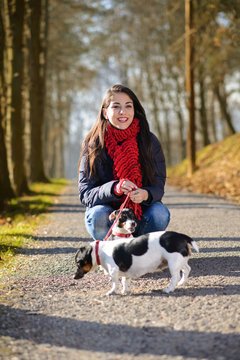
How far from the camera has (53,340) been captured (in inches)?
106

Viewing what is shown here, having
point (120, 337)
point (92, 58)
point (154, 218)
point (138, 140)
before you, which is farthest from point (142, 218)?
point (92, 58)

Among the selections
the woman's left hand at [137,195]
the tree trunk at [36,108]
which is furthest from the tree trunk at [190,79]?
the woman's left hand at [137,195]

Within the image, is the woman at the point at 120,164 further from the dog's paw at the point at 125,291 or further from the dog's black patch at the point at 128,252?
the dog's paw at the point at 125,291

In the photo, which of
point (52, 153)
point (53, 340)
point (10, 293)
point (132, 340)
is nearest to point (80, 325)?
point (53, 340)

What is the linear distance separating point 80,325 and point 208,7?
46.5 ft

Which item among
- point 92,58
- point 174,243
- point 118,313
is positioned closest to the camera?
point 118,313

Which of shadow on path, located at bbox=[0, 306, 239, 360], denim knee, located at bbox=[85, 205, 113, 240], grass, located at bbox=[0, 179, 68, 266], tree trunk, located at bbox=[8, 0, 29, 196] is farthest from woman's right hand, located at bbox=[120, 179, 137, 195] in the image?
tree trunk, located at bbox=[8, 0, 29, 196]

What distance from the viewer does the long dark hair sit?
4.38 metres

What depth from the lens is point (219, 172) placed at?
13938 millimetres

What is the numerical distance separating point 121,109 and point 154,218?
1.27 m

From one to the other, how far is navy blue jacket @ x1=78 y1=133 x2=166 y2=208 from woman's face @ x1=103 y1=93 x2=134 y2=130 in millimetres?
411

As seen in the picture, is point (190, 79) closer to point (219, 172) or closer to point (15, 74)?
point (219, 172)

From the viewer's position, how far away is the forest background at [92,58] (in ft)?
37.7

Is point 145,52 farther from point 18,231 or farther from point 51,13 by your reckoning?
point 18,231
